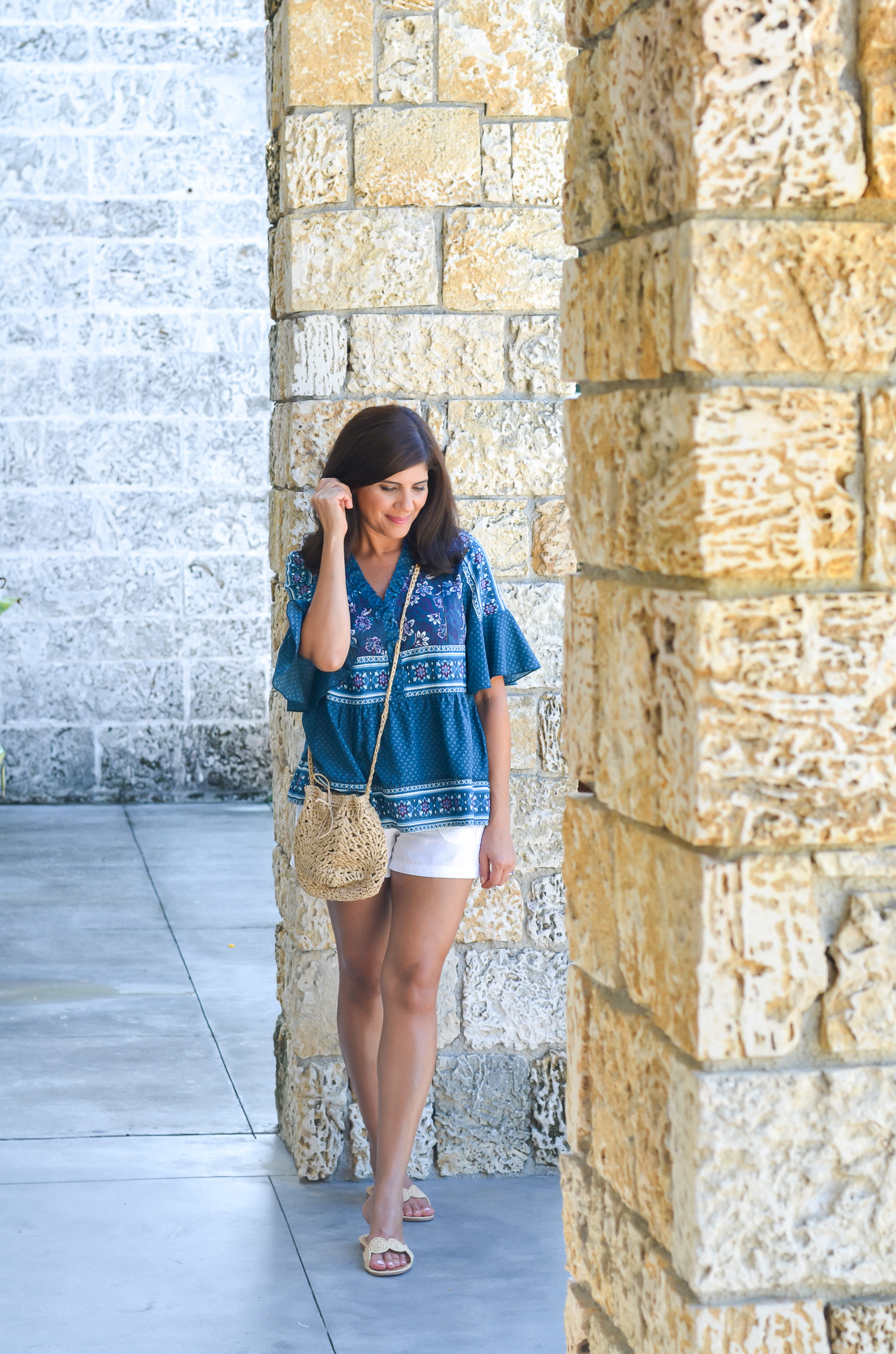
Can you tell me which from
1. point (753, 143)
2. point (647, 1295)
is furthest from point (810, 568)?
point (647, 1295)

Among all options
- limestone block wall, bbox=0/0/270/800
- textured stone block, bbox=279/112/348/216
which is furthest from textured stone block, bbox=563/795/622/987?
limestone block wall, bbox=0/0/270/800

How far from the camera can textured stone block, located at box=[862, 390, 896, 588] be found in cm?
178

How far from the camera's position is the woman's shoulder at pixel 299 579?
3631 mm

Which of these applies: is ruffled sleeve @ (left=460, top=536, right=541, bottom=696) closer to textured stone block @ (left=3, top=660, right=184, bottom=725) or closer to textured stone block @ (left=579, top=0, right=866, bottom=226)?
textured stone block @ (left=579, top=0, right=866, bottom=226)

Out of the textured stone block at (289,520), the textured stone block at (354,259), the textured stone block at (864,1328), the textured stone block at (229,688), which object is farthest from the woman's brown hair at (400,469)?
the textured stone block at (229,688)

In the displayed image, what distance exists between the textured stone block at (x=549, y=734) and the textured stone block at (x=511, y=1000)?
18.1 inches

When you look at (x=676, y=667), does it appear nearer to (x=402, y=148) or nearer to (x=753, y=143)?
(x=753, y=143)

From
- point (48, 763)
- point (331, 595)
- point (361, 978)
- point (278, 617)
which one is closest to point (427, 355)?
point (278, 617)

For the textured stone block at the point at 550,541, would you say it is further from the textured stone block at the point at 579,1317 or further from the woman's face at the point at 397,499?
the textured stone block at the point at 579,1317

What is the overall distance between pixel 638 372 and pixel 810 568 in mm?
311

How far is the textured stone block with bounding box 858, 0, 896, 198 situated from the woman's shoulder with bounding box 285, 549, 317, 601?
204 cm

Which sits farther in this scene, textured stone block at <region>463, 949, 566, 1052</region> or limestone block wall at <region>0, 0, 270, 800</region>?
limestone block wall at <region>0, 0, 270, 800</region>

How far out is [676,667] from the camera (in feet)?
6.02

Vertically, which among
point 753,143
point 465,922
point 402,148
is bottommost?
point 465,922
